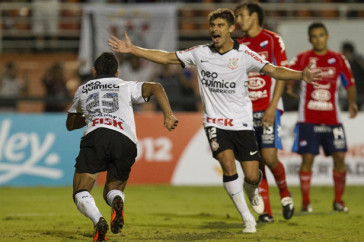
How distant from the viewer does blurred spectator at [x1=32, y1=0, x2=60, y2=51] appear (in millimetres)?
21203

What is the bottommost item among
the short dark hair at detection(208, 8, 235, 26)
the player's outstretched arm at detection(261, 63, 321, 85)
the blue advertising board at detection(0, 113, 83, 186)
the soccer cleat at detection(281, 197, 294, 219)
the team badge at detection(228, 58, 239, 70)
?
the blue advertising board at detection(0, 113, 83, 186)

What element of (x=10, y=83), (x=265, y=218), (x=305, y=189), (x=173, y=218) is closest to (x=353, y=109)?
(x=305, y=189)

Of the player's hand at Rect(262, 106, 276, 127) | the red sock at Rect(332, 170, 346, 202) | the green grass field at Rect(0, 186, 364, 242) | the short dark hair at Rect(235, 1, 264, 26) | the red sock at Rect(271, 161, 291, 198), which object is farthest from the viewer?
the red sock at Rect(332, 170, 346, 202)

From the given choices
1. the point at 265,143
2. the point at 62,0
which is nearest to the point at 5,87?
the point at 62,0

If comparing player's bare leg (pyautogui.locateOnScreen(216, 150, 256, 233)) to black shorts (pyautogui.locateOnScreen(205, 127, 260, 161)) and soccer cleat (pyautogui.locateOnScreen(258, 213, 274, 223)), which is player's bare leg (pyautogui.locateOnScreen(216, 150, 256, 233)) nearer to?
black shorts (pyautogui.locateOnScreen(205, 127, 260, 161))

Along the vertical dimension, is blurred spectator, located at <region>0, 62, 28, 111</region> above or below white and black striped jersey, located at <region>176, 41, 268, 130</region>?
below

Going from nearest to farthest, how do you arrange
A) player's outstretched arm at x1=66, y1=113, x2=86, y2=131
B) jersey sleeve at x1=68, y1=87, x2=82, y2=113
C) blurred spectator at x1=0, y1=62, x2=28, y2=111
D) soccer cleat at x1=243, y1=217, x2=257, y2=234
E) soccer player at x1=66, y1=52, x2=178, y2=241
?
soccer player at x1=66, y1=52, x2=178, y2=241
jersey sleeve at x1=68, y1=87, x2=82, y2=113
player's outstretched arm at x1=66, y1=113, x2=86, y2=131
soccer cleat at x1=243, y1=217, x2=257, y2=234
blurred spectator at x1=0, y1=62, x2=28, y2=111

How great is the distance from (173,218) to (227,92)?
103 inches

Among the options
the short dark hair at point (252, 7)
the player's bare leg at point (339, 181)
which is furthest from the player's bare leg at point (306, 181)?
the short dark hair at point (252, 7)

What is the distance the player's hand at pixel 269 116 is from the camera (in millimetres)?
9625

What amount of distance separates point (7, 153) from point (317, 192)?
617 centimetres

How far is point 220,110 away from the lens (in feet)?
28.9

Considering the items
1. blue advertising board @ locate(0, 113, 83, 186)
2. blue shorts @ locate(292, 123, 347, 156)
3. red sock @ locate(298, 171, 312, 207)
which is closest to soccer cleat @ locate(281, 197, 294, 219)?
red sock @ locate(298, 171, 312, 207)

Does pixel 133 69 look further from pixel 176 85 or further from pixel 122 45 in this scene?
pixel 122 45
